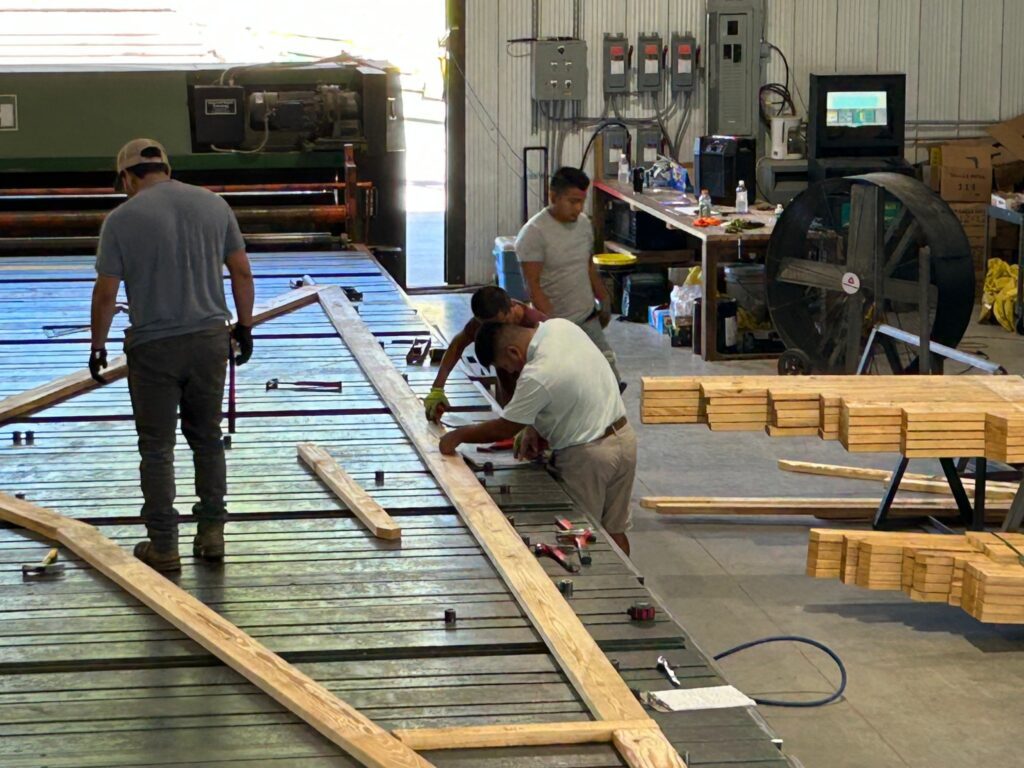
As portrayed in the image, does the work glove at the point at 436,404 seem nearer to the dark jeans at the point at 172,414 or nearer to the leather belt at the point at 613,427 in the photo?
the leather belt at the point at 613,427

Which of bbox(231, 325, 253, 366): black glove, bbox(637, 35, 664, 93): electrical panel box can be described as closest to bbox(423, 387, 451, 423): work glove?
bbox(231, 325, 253, 366): black glove

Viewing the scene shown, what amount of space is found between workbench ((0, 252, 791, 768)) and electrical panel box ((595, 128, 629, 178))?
7002 millimetres

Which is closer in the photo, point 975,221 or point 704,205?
point 704,205

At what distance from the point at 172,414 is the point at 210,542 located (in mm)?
391

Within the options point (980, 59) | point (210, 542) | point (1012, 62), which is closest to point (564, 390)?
point (210, 542)

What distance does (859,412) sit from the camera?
551 cm

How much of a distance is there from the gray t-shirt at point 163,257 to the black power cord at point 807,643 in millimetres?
2164

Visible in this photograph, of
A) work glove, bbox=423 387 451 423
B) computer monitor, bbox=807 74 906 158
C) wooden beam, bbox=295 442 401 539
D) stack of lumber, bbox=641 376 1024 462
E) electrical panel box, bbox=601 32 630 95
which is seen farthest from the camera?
electrical panel box, bbox=601 32 630 95

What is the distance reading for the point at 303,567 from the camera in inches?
179

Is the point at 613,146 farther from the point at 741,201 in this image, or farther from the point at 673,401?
the point at 673,401

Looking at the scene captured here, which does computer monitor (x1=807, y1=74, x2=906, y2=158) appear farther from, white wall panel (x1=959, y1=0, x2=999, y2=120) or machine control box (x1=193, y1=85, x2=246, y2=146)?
machine control box (x1=193, y1=85, x2=246, y2=146)

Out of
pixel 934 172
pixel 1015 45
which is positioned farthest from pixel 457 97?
pixel 1015 45

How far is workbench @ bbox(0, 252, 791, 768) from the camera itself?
344 centimetres

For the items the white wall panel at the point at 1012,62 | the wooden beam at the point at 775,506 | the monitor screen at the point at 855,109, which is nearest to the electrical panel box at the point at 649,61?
the monitor screen at the point at 855,109
